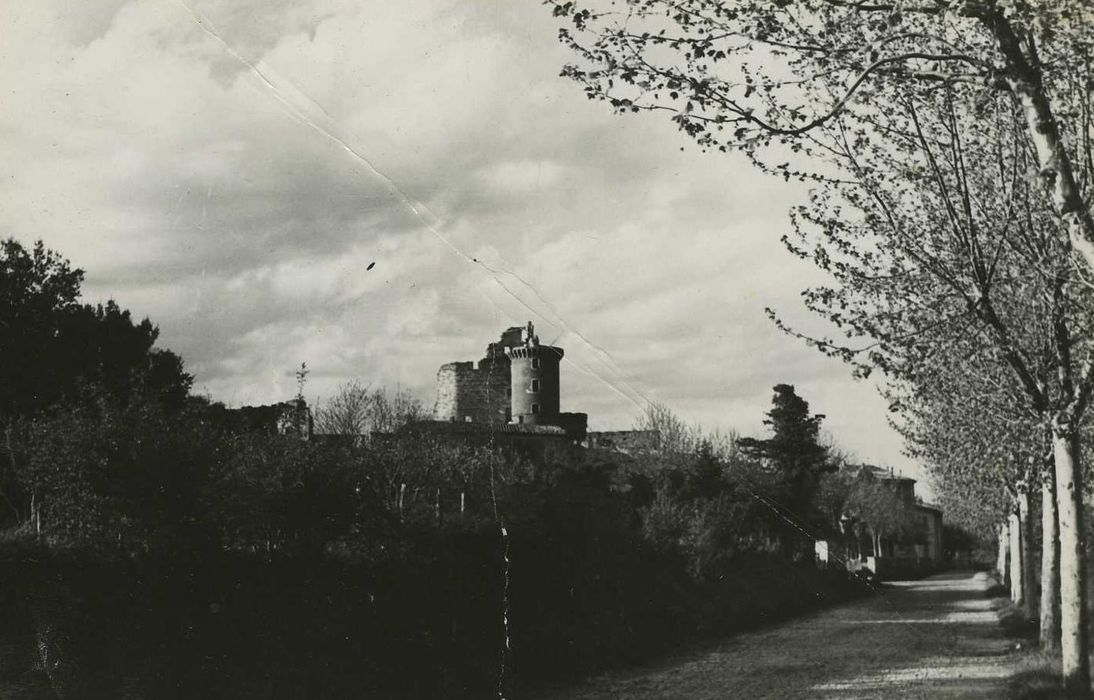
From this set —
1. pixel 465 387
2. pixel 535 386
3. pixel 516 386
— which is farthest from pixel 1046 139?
pixel 516 386

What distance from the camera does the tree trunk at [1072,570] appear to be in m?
13.9

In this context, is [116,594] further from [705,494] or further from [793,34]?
[705,494]

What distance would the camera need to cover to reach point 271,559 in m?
16.5

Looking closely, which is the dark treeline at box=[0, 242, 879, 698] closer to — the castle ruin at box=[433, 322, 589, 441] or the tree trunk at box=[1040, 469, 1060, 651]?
the tree trunk at box=[1040, 469, 1060, 651]

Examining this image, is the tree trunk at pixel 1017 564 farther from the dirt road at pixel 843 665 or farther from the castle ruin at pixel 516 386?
the castle ruin at pixel 516 386

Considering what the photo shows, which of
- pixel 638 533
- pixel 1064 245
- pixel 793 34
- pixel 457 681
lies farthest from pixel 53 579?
pixel 638 533

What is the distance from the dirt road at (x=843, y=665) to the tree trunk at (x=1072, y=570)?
7.51ft

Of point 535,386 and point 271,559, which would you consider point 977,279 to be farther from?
point 535,386

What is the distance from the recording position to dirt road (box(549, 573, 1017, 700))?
18.2m

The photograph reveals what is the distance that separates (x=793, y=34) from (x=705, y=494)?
33793 millimetres

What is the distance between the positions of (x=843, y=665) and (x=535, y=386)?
65.8 m

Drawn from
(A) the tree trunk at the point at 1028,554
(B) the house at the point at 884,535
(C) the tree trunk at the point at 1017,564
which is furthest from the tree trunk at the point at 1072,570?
(B) the house at the point at 884,535

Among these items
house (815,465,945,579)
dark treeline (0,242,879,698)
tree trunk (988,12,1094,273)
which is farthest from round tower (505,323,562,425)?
tree trunk (988,12,1094,273)

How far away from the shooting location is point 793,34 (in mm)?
10539
